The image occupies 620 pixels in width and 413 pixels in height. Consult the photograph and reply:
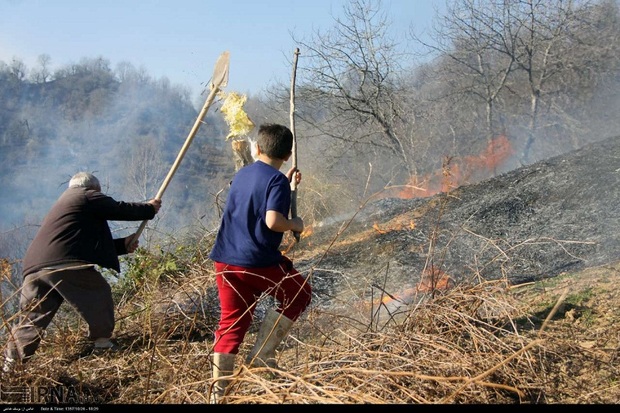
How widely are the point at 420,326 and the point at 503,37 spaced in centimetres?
1254

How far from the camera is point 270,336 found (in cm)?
338

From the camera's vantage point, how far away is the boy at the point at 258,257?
129 inches

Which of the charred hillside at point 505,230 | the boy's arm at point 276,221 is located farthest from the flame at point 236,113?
the boy's arm at point 276,221

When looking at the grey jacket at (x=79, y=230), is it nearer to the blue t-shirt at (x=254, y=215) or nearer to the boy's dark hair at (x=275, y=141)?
the blue t-shirt at (x=254, y=215)

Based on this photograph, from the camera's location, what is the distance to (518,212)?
7.79 metres

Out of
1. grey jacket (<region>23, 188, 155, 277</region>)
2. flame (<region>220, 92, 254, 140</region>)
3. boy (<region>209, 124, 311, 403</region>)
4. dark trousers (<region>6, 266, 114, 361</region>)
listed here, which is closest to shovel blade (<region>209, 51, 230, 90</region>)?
flame (<region>220, 92, 254, 140</region>)

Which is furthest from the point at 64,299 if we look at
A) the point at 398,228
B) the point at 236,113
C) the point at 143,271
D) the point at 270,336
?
the point at 398,228

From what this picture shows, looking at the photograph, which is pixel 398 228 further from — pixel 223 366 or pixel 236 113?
pixel 223 366

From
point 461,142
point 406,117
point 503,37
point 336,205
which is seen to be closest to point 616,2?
point 503,37

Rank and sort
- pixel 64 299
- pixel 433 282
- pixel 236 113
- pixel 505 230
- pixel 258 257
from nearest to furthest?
pixel 258 257 < pixel 433 282 < pixel 64 299 < pixel 236 113 < pixel 505 230

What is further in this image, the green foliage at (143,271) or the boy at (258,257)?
the green foliage at (143,271)

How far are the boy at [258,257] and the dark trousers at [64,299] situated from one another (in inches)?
63.8

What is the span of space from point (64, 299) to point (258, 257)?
2.09 metres

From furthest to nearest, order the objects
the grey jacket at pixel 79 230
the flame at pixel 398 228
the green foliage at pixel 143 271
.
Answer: the flame at pixel 398 228, the green foliage at pixel 143 271, the grey jacket at pixel 79 230
